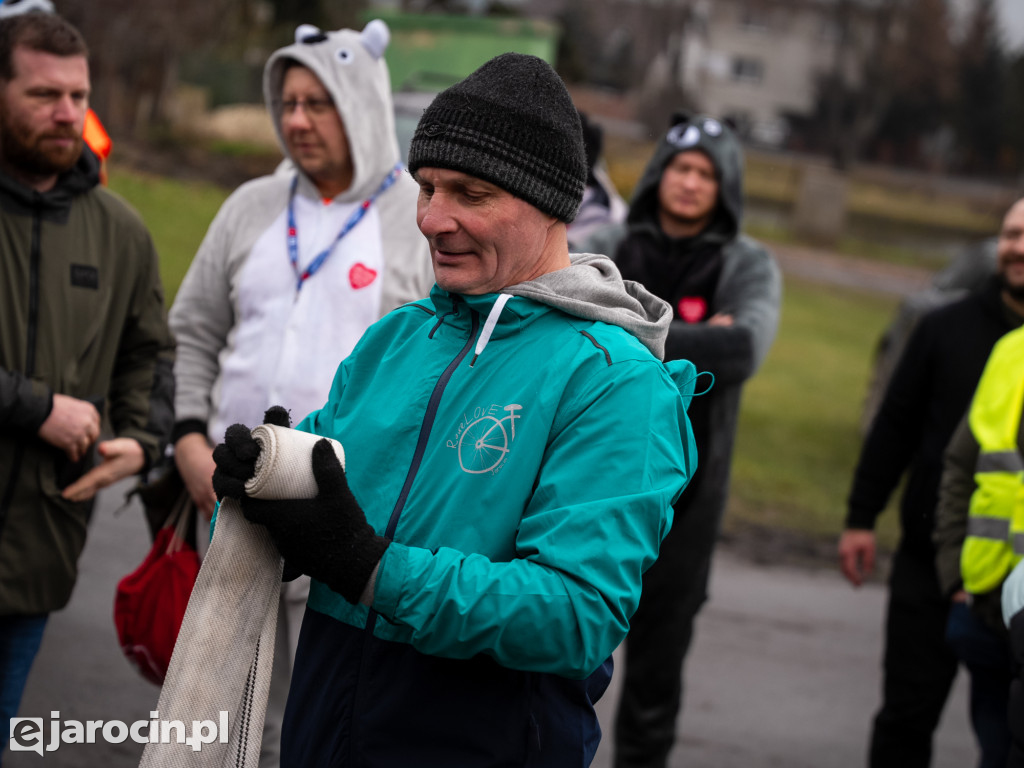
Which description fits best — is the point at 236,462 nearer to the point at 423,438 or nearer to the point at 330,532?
the point at 330,532

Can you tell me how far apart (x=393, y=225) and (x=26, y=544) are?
1496 millimetres

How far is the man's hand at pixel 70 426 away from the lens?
11.0 ft

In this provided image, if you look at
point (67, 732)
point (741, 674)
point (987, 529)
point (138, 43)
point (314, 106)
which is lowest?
point (741, 674)

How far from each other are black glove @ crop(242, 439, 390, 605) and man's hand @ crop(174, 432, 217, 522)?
5.66 ft

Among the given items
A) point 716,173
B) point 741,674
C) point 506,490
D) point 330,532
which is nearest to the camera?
point 330,532

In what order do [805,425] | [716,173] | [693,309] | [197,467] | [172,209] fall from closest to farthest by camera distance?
[197,467] < [693,309] < [716,173] < [805,425] < [172,209]

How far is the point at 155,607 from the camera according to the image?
3.64m

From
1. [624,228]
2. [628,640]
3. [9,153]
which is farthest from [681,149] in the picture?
[9,153]

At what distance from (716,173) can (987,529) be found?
5.48 feet

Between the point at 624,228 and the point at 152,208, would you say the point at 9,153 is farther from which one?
the point at 152,208

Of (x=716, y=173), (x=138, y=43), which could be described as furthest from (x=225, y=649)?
(x=138, y=43)

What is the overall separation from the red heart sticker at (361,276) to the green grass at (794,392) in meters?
5.50

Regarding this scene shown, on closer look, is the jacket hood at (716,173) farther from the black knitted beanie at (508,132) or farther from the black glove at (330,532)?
the black glove at (330,532)

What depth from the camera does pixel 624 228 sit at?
15.0ft
